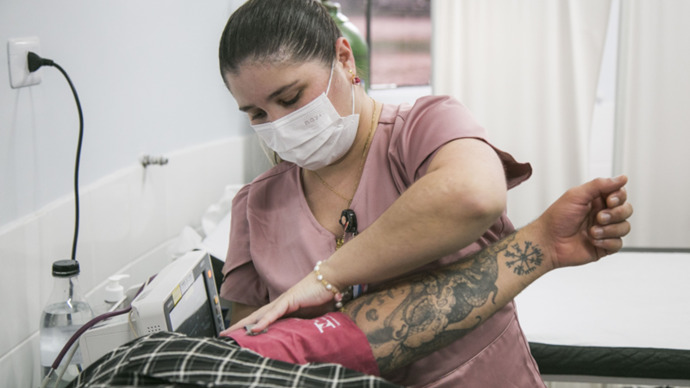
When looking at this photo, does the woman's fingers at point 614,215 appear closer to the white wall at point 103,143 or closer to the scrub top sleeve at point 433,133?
the scrub top sleeve at point 433,133

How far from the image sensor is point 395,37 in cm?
387

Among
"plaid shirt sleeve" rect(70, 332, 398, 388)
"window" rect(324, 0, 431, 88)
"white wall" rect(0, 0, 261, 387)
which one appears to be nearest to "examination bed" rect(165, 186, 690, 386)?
"white wall" rect(0, 0, 261, 387)

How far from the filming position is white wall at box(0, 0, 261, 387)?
133 cm

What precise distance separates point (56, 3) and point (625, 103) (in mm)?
2573

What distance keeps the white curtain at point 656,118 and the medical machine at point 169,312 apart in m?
2.47

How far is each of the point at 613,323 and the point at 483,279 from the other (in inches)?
41.9

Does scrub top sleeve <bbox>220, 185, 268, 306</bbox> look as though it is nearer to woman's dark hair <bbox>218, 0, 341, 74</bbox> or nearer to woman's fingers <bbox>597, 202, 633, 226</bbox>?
woman's dark hair <bbox>218, 0, 341, 74</bbox>

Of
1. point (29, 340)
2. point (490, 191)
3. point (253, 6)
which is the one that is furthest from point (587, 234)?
point (29, 340)

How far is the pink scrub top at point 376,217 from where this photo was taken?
3.78 ft

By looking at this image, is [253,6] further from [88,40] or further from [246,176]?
[246,176]

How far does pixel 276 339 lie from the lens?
95 centimetres

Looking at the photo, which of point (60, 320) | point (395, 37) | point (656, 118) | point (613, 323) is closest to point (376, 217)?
point (60, 320)

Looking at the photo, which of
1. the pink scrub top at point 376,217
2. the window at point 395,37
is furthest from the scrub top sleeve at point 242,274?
the window at point 395,37

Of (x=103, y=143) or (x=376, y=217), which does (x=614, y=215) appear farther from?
(x=103, y=143)
